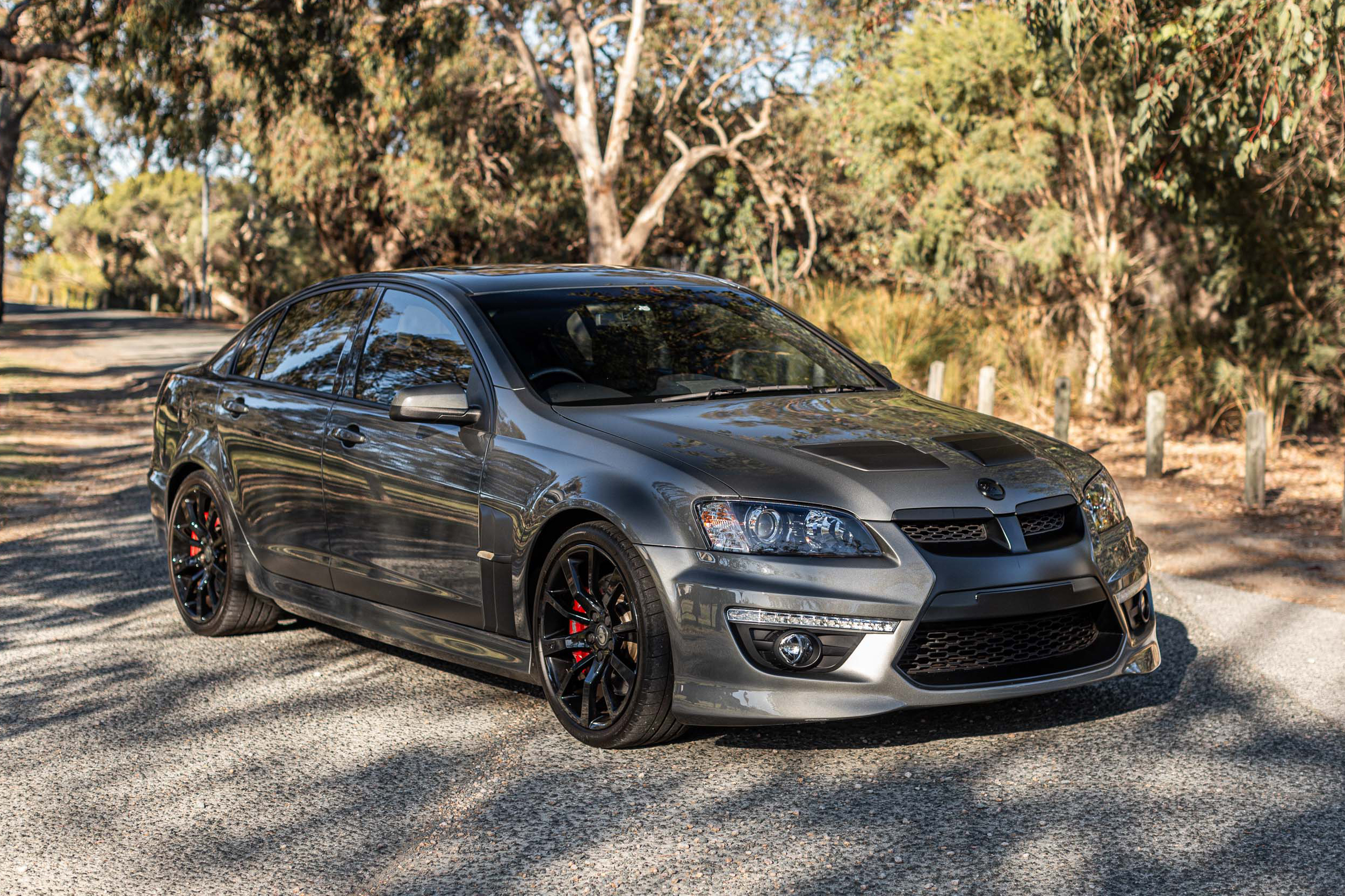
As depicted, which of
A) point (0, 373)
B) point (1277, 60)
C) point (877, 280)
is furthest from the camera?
point (0, 373)

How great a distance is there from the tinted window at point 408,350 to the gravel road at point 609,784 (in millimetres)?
1287

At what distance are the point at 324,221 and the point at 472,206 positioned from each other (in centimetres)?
662

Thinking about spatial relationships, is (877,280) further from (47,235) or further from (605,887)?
(47,235)

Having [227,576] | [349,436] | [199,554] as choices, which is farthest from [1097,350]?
[349,436]

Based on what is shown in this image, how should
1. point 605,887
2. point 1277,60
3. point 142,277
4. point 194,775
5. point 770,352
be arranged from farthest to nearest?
point 142,277, point 1277,60, point 770,352, point 194,775, point 605,887

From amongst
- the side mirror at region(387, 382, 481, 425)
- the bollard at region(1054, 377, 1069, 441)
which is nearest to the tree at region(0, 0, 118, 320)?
the bollard at region(1054, 377, 1069, 441)

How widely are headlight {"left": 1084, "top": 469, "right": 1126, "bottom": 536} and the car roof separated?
216 cm

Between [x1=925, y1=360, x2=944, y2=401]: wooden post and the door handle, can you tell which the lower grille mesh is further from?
[x1=925, y1=360, x2=944, y2=401]: wooden post

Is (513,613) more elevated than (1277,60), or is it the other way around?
(1277,60)

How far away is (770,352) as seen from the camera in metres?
6.48

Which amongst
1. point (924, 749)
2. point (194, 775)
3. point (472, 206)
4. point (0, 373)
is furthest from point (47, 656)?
point (472, 206)

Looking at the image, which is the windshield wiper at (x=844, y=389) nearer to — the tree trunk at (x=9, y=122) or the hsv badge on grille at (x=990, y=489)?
the hsv badge on grille at (x=990, y=489)

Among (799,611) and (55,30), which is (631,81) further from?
(799,611)

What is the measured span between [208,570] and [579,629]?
2.80m
